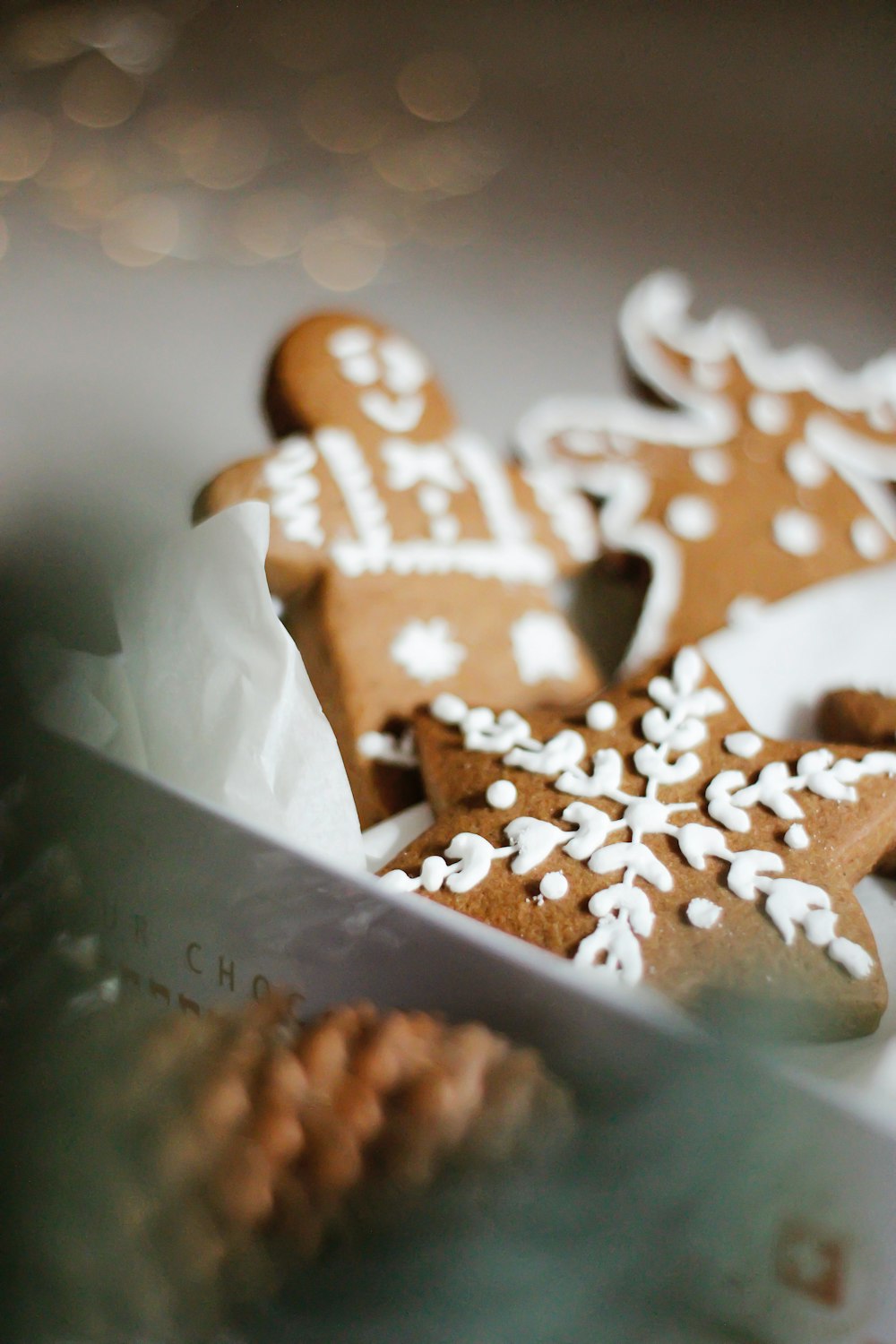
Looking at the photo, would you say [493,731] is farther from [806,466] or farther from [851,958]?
[806,466]

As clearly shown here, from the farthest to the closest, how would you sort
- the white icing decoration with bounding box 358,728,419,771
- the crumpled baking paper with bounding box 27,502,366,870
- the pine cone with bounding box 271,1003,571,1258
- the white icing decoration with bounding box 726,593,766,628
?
1. the white icing decoration with bounding box 726,593,766,628
2. the white icing decoration with bounding box 358,728,419,771
3. the crumpled baking paper with bounding box 27,502,366,870
4. the pine cone with bounding box 271,1003,571,1258

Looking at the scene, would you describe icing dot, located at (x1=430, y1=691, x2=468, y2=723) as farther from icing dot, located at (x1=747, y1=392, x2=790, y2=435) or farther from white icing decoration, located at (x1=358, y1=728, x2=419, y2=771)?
icing dot, located at (x1=747, y1=392, x2=790, y2=435)

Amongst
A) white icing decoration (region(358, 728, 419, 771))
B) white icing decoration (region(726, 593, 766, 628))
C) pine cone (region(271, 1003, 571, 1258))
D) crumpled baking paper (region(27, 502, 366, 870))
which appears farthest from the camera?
white icing decoration (region(726, 593, 766, 628))

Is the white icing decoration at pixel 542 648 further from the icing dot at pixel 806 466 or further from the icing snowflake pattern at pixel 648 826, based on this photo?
the icing dot at pixel 806 466

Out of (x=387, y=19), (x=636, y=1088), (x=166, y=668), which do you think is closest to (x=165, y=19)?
(x=387, y=19)

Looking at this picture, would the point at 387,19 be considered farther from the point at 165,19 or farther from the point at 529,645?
the point at 529,645

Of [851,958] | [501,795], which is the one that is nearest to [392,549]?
[501,795]

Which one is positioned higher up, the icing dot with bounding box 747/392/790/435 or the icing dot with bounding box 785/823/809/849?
the icing dot with bounding box 747/392/790/435

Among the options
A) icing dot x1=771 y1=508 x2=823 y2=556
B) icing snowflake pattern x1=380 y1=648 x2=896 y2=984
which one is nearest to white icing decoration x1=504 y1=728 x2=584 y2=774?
icing snowflake pattern x1=380 y1=648 x2=896 y2=984
